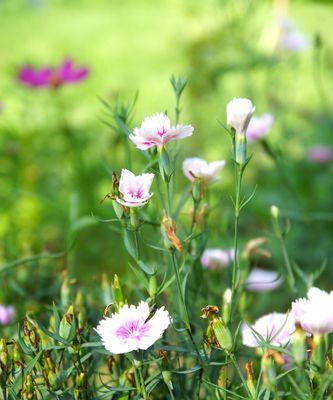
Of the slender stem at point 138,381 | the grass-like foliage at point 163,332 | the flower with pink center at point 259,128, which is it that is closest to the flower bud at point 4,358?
the grass-like foliage at point 163,332

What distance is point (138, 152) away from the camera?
197 centimetres

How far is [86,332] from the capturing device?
79 centimetres

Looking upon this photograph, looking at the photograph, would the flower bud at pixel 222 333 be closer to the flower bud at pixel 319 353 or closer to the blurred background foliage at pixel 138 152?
the flower bud at pixel 319 353

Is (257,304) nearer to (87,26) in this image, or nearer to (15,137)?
(15,137)

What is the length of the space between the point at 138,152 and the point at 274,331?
4.11 feet

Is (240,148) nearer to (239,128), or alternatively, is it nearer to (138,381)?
(239,128)

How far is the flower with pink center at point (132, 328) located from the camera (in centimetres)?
65

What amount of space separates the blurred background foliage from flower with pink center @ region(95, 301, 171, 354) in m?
0.23

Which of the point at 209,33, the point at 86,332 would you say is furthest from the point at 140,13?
the point at 86,332

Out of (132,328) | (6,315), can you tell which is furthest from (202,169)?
(6,315)

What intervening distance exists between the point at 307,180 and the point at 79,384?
148cm

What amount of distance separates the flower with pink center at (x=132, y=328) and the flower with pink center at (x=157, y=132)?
0.51 ft

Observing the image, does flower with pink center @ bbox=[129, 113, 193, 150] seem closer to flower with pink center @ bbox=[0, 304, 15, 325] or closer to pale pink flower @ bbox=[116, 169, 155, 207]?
pale pink flower @ bbox=[116, 169, 155, 207]

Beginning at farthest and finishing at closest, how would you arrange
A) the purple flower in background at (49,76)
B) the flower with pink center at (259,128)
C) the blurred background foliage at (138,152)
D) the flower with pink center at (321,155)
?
1. the flower with pink center at (321,155)
2. the purple flower in background at (49,76)
3. the blurred background foliage at (138,152)
4. the flower with pink center at (259,128)
